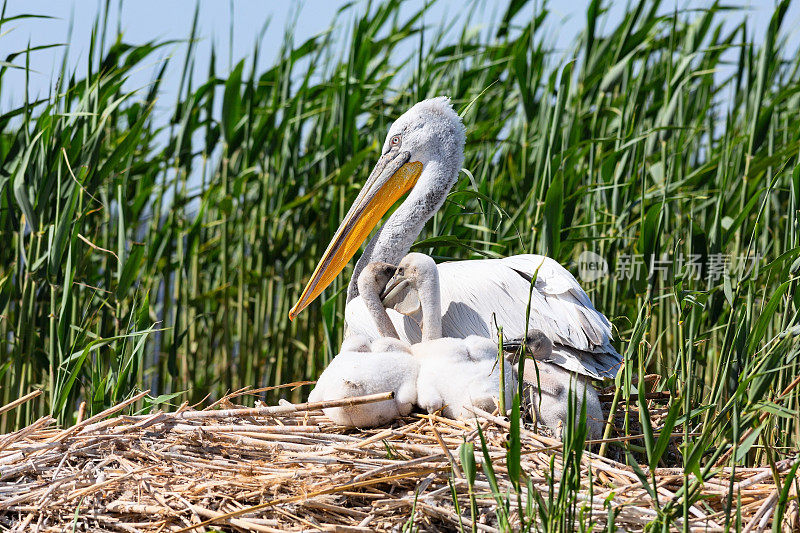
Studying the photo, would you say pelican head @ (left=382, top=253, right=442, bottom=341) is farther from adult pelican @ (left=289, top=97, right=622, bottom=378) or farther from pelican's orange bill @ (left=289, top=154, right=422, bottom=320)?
pelican's orange bill @ (left=289, top=154, right=422, bottom=320)

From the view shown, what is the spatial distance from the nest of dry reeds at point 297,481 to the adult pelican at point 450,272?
45cm

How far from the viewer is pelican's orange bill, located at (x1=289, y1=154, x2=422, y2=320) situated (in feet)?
12.4

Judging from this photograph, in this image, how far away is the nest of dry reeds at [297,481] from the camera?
2291 millimetres

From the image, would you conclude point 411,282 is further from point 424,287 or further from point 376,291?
point 376,291

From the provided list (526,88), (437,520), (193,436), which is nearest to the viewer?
(437,520)

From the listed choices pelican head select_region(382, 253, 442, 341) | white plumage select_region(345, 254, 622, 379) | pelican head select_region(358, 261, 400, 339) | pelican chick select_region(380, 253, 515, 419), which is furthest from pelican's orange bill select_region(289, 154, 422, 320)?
pelican chick select_region(380, 253, 515, 419)

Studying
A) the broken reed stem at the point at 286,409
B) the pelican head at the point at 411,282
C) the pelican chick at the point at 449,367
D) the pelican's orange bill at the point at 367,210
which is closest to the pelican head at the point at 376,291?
the pelican head at the point at 411,282

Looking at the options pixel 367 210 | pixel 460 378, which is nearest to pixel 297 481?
pixel 460 378

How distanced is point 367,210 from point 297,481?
174 cm

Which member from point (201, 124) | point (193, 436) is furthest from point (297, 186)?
point (193, 436)

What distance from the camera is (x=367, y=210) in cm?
394

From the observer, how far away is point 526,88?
4398 millimetres

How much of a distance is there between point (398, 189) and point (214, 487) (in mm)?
1918

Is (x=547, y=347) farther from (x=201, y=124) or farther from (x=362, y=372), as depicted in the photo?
(x=201, y=124)
